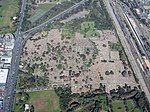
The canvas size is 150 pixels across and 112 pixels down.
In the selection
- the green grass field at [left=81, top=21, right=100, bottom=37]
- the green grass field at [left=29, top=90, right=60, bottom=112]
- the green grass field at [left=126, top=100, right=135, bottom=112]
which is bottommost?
the green grass field at [left=126, top=100, right=135, bottom=112]

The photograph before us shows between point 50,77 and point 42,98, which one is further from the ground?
point 50,77

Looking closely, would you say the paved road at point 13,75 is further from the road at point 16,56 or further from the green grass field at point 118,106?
the green grass field at point 118,106

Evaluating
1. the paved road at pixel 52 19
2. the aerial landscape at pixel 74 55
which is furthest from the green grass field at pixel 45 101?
the paved road at pixel 52 19

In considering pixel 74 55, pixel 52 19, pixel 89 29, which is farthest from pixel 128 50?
pixel 52 19

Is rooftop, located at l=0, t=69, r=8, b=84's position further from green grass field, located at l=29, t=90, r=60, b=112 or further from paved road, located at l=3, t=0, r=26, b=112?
green grass field, located at l=29, t=90, r=60, b=112

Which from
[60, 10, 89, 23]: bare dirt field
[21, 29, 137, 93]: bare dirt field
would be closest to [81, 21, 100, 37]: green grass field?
[21, 29, 137, 93]: bare dirt field

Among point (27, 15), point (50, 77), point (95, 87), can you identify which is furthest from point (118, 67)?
point (27, 15)

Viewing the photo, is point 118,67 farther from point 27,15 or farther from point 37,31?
point 27,15
